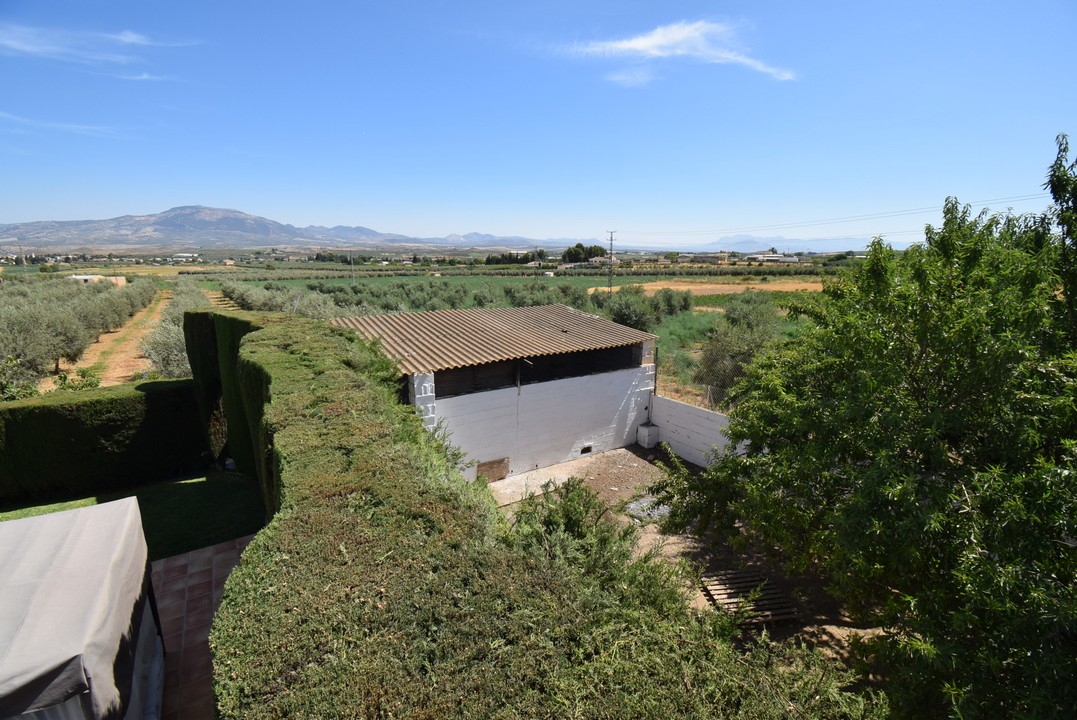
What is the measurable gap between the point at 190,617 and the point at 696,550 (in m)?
8.48

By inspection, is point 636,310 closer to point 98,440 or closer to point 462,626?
point 98,440

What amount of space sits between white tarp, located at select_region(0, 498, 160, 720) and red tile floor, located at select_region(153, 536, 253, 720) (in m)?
0.52

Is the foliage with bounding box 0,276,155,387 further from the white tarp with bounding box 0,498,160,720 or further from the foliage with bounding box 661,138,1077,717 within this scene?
the foliage with bounding box 661,138,1077,717

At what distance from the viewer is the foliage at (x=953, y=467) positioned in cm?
365

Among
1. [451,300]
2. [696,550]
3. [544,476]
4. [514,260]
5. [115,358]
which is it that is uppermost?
[514,260]

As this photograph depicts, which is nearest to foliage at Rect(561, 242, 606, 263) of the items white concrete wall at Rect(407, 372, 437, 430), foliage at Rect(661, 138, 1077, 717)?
white concrete wall at Rect(407, 372, 437, 430)

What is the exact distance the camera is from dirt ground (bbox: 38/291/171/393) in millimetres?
20106

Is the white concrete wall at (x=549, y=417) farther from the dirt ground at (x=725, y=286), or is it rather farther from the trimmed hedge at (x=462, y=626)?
the dirt ground at (x=725, y=286)

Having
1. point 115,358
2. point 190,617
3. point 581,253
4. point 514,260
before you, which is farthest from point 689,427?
point 514,260

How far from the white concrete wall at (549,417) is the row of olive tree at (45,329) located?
1125 cm

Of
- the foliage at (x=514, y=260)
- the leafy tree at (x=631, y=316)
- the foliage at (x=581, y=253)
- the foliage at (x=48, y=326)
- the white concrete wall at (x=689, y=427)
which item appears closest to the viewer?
the white concrete wall at (x=689, y=427)

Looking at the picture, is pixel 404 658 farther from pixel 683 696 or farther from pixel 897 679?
pixel 897 679

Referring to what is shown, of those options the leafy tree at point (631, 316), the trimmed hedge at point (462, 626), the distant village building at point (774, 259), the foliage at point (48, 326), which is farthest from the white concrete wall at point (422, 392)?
the distant village building at point (774, 259)

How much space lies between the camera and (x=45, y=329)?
21.0m
